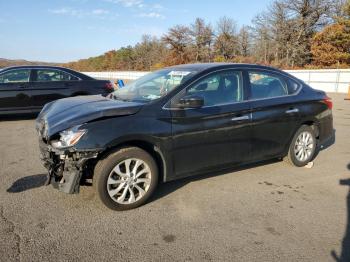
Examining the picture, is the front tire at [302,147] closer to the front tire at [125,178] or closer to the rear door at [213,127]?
the rear door at [213,127]

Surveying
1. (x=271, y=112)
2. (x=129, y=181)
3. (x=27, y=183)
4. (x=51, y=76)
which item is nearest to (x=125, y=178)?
(x=129, y=181)

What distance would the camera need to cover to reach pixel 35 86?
9.52 metres

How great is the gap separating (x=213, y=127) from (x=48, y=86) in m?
6.63

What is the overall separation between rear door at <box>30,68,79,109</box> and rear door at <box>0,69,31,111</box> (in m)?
0.18

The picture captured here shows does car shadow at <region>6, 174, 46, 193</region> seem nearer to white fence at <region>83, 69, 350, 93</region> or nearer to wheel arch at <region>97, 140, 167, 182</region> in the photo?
wheel arch at <region>97, 140, 167, 182</region>

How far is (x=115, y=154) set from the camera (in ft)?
12.8

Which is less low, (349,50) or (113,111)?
(349,50)

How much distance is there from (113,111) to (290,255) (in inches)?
92.8

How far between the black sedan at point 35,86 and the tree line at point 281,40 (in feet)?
92.5

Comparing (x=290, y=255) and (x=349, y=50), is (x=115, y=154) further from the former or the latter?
(x=349, y=50)

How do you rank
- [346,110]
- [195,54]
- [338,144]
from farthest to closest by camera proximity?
[195,54]
[346,110]
[338,144]

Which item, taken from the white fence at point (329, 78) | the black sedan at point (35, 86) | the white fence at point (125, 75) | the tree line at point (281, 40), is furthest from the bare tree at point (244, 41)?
the black sedan at point (35, 86)

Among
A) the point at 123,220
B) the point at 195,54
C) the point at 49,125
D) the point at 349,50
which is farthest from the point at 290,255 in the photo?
the point at 195,54

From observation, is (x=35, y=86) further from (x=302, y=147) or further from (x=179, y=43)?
(x=179, y=43)
